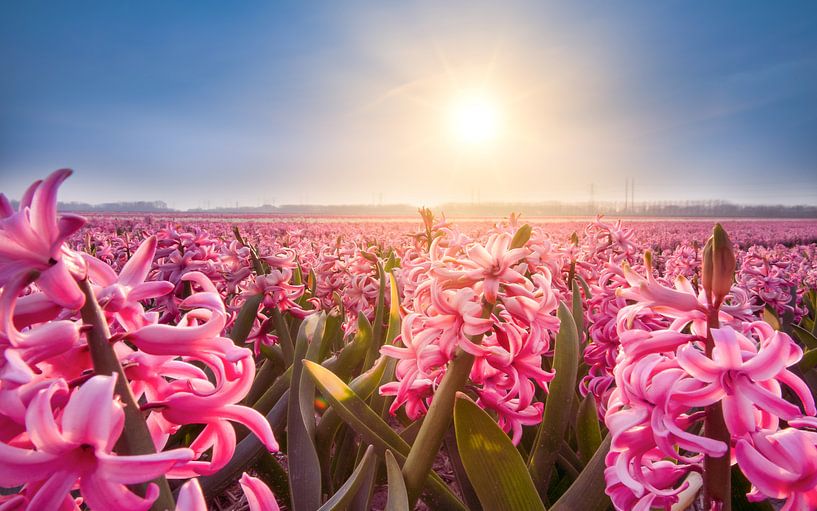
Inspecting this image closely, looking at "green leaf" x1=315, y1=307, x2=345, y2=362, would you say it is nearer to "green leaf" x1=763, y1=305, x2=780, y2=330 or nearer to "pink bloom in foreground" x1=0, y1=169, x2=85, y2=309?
"pink bloom in foreground" x1=0, y1=169, x2=85, y2=309

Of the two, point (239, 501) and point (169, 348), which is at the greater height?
point (169, 348)

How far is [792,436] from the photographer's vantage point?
2.82 feet

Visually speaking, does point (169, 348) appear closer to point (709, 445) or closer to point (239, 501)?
point (709, 445)

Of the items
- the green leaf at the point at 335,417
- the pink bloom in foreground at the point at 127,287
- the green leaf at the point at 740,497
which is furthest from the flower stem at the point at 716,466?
the green leaf at the point at 335,417

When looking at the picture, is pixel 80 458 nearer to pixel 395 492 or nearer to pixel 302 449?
pixel 395 492

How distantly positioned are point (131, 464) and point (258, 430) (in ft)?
0.78

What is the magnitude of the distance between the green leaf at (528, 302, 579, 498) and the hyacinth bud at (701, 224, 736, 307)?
776 mm

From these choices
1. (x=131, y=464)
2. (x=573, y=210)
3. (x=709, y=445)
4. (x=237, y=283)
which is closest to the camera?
(x=131, y=464)

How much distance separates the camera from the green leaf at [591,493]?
51.2 inches

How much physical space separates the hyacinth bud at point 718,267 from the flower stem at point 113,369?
1.09 metres

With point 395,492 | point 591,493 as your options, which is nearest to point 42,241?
point 395,492

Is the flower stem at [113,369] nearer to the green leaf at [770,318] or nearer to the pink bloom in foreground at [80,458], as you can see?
the pink bloom in foreground at [80,458]

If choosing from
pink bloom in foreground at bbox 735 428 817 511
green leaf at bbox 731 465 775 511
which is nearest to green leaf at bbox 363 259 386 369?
green leaf at bbox 731 465 775 511

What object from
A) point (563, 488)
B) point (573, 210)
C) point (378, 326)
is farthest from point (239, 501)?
point (573, 210)
